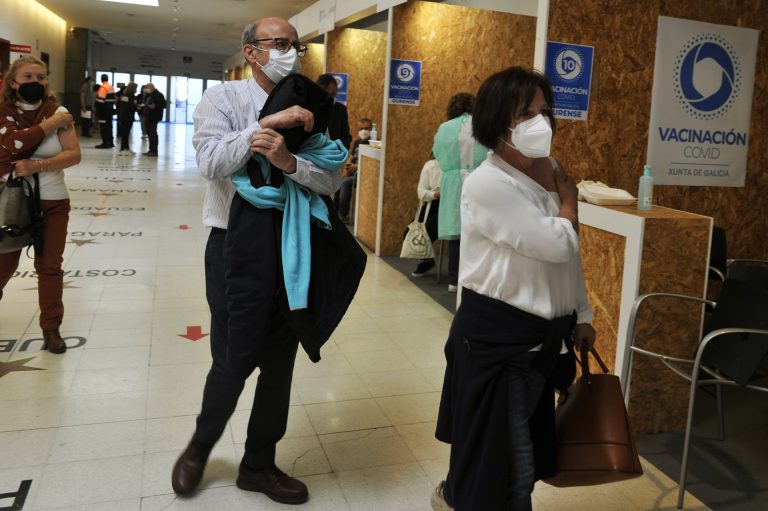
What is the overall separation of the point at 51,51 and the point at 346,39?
14.6 m

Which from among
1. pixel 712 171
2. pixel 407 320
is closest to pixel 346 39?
pixel 407 320

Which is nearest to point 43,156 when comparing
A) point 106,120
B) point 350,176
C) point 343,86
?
point 350,176

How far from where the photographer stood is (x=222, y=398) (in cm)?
230

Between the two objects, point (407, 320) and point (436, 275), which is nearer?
point (407, 320)

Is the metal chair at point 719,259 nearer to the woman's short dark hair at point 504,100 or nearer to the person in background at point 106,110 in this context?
the woman's short dark hair at point 504,100

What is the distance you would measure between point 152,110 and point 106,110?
1.25 m

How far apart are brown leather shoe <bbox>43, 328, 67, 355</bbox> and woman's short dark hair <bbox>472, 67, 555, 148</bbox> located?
9.39 feet

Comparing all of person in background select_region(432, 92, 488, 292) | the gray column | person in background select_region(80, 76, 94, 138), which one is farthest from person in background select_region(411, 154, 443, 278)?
the gray column

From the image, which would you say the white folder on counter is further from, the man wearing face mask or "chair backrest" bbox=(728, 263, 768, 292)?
the man wearing face mask

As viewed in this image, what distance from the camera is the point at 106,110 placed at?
16609 mm

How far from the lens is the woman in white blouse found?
5.85ft

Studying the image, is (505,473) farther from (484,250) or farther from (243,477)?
(243,477)

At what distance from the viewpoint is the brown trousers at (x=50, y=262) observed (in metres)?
3.68

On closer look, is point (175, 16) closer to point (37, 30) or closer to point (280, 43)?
point (37, 30)
